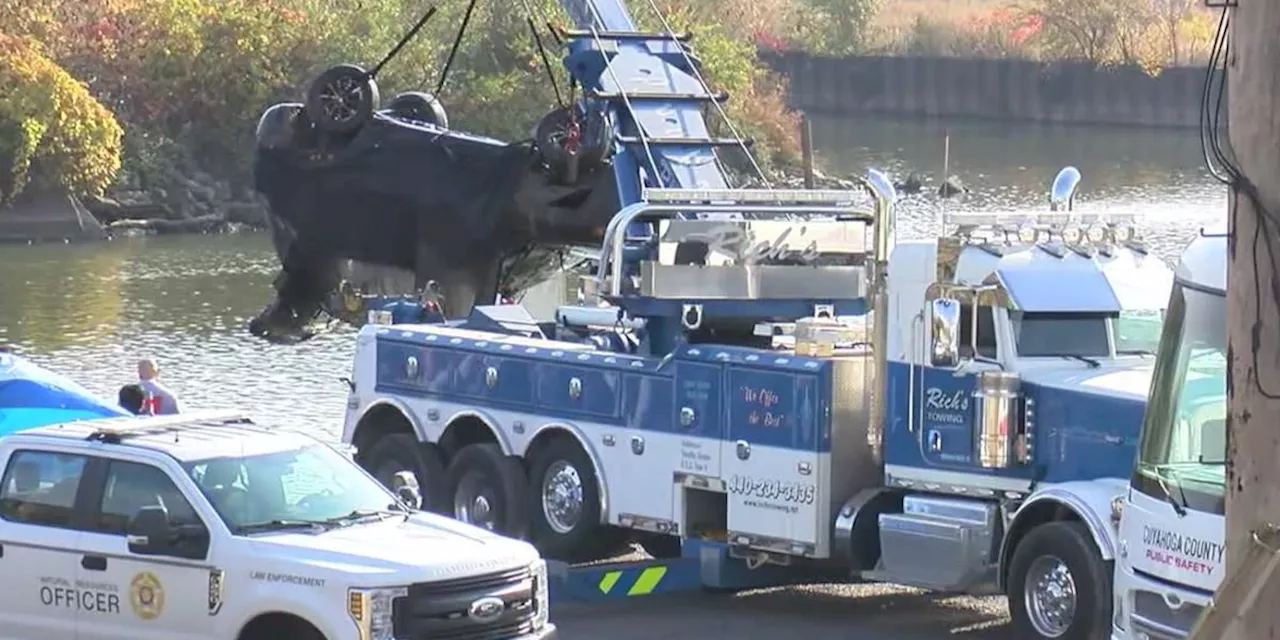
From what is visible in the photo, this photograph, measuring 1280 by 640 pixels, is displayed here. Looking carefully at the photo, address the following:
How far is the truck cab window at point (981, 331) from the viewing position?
15047 mm

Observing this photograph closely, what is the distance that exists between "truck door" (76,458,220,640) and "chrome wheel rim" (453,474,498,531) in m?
5.57

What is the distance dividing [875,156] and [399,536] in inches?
2235

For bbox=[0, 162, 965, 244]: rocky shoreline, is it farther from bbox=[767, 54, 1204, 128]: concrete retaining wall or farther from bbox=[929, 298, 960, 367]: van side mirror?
bbox=[929, 298, 960, 367]: van side mirror

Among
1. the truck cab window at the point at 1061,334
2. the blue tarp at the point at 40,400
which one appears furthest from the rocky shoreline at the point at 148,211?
the truck cab window at the point at 1061,334

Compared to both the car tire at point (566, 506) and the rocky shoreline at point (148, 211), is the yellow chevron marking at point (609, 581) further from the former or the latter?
the rocky shoreline at point (148, 211)

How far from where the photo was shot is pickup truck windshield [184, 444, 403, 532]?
41.0ft

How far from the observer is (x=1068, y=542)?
14023 millimetres

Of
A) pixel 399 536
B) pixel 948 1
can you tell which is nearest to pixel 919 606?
pixel 399 536

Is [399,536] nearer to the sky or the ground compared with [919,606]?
nearer to the sky

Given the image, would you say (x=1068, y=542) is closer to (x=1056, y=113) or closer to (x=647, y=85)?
(x=647, y=85)

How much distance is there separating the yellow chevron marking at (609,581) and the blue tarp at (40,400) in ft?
16.2

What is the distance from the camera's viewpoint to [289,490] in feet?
42.3

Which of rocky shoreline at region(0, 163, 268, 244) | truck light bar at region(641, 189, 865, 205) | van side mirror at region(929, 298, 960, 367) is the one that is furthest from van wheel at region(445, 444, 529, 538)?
rocky shoreline at region(0, 163, 268, 244)

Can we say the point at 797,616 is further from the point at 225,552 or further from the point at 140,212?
the point at 140,212
